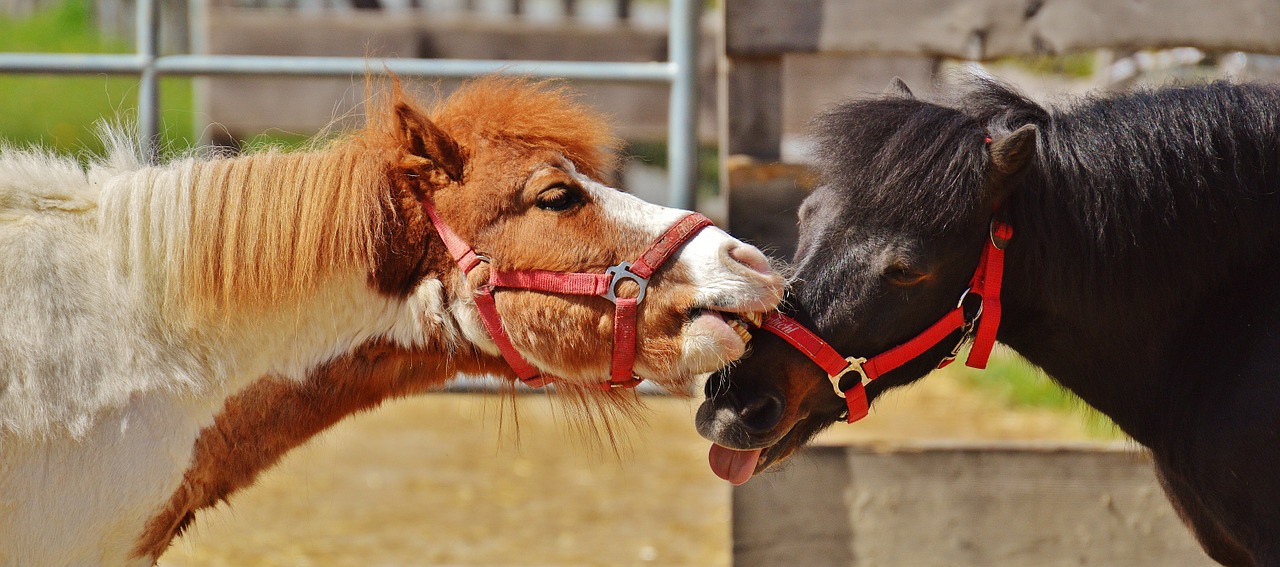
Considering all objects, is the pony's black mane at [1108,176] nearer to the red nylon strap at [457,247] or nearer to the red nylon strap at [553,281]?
the red nylon strap at [553,281]

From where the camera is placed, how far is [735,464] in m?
2.33

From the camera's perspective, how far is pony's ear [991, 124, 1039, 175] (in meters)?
2.07

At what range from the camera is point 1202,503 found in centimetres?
217

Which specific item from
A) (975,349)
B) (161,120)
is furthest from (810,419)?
(161,120)

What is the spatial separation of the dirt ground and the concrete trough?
344mm

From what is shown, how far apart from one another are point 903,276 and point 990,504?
4.26ft

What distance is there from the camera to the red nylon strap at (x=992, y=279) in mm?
2176

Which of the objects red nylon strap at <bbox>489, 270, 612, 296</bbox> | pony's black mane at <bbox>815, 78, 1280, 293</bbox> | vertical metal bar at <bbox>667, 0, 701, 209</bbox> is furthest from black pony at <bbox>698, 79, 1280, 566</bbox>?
vertical metal bar at <bbox>667, 0, 701, 209</bbox>

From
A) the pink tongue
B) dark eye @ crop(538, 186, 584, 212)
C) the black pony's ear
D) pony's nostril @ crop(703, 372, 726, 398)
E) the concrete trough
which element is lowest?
the concrete trough

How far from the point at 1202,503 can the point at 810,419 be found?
824 mm

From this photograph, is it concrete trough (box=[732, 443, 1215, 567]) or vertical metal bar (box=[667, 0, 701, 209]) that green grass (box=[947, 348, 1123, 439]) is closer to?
concrete trough (box=[732, 443, 1215, 567])

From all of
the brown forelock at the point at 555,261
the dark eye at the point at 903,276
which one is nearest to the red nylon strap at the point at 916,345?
the dark eye at the point at 903,276

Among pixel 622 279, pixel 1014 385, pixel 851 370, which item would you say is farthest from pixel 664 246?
pixel 1014 385

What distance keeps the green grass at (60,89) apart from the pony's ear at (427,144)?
6.24 meters
